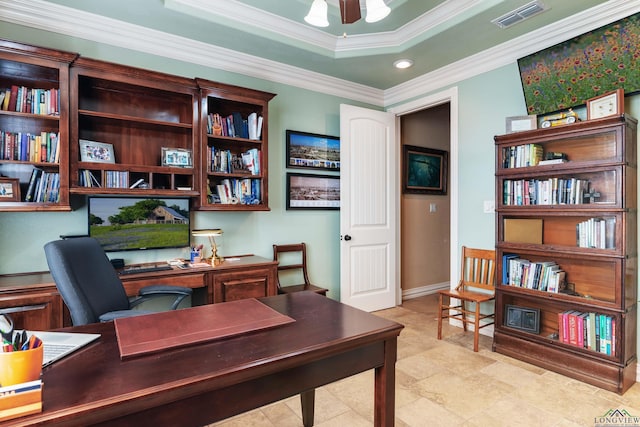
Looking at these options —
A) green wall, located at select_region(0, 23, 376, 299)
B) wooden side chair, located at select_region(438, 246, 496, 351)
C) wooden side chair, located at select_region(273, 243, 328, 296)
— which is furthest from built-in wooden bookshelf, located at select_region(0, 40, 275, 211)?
wooden side chair, located at select_region(438, 246, 496, 351)

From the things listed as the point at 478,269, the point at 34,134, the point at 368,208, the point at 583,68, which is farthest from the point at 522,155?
the point at 34,134

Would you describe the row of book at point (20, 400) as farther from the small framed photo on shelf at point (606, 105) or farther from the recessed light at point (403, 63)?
the recessed light at point (403, 63)

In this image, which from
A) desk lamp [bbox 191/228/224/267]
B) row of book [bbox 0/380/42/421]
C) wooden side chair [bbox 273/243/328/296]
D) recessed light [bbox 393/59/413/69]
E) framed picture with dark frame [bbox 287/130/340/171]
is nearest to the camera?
row of book [bbox 0/380/42/421]

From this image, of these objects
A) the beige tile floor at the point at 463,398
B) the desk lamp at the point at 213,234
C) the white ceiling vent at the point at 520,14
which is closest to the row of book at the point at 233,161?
the desk lamp at the point at 213,234

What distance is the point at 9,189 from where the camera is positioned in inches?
90.1

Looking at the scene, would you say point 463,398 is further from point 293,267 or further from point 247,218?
point 247,218

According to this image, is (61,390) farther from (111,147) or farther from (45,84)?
(45,84)

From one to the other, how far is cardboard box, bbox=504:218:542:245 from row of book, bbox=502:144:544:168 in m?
0.48

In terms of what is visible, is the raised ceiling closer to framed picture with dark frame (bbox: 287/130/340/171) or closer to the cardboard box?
framed picture with dark frame (bbox: 287/130/340/171)

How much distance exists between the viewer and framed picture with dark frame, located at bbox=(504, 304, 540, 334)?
110 inches

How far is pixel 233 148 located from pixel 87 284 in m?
1.91

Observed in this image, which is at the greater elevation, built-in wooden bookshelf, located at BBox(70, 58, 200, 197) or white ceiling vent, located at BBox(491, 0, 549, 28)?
white ceiling vent, located at BBox(491, 0, 549, 28)

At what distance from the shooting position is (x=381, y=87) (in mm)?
4289

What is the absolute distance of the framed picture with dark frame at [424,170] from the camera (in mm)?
4754
